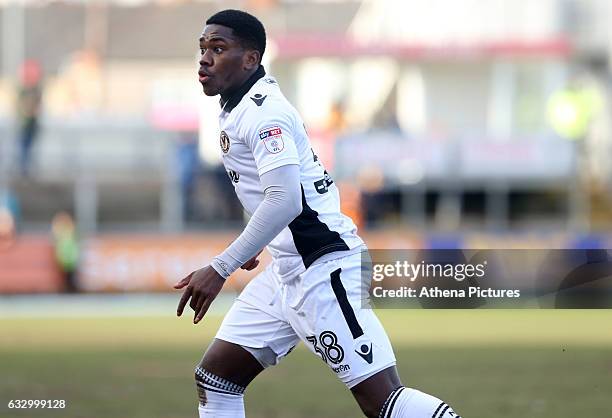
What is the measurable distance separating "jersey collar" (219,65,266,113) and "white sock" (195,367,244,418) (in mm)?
1329

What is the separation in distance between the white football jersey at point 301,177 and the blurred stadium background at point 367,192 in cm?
431

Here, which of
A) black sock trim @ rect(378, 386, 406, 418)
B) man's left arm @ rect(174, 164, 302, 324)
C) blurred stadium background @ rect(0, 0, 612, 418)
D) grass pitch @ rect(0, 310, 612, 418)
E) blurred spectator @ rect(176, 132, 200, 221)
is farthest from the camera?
blurred spectator @ rect(176, 132, 200, 221)

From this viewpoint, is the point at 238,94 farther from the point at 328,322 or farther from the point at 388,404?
the point at 388,404

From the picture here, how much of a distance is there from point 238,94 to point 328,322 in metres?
1.16

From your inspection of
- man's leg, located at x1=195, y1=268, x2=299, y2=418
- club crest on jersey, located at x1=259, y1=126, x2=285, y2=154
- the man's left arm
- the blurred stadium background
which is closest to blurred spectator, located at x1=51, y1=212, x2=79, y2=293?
the blurred stadium background

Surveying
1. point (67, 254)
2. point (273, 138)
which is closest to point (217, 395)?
point (273, 138)

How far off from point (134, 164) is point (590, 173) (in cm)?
1027

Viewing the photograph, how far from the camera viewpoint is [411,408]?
5977 millimetres

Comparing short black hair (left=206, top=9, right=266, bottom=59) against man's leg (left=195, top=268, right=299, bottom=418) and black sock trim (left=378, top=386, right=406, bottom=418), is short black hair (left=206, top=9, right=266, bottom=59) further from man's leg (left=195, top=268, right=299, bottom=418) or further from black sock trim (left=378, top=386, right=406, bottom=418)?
black sock trim (left=378, top=386, right=406, bottom=418)

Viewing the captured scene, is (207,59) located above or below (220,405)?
above

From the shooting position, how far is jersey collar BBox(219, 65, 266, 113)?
6242 millimetres

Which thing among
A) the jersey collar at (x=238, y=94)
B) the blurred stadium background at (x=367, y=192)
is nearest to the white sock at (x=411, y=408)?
the jersey collar at (x=238, y=94)

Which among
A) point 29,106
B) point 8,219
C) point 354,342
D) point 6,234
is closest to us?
point 354,342

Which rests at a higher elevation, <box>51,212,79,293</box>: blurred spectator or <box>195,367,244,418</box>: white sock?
<box>195,367,244,418</box>: white sock
